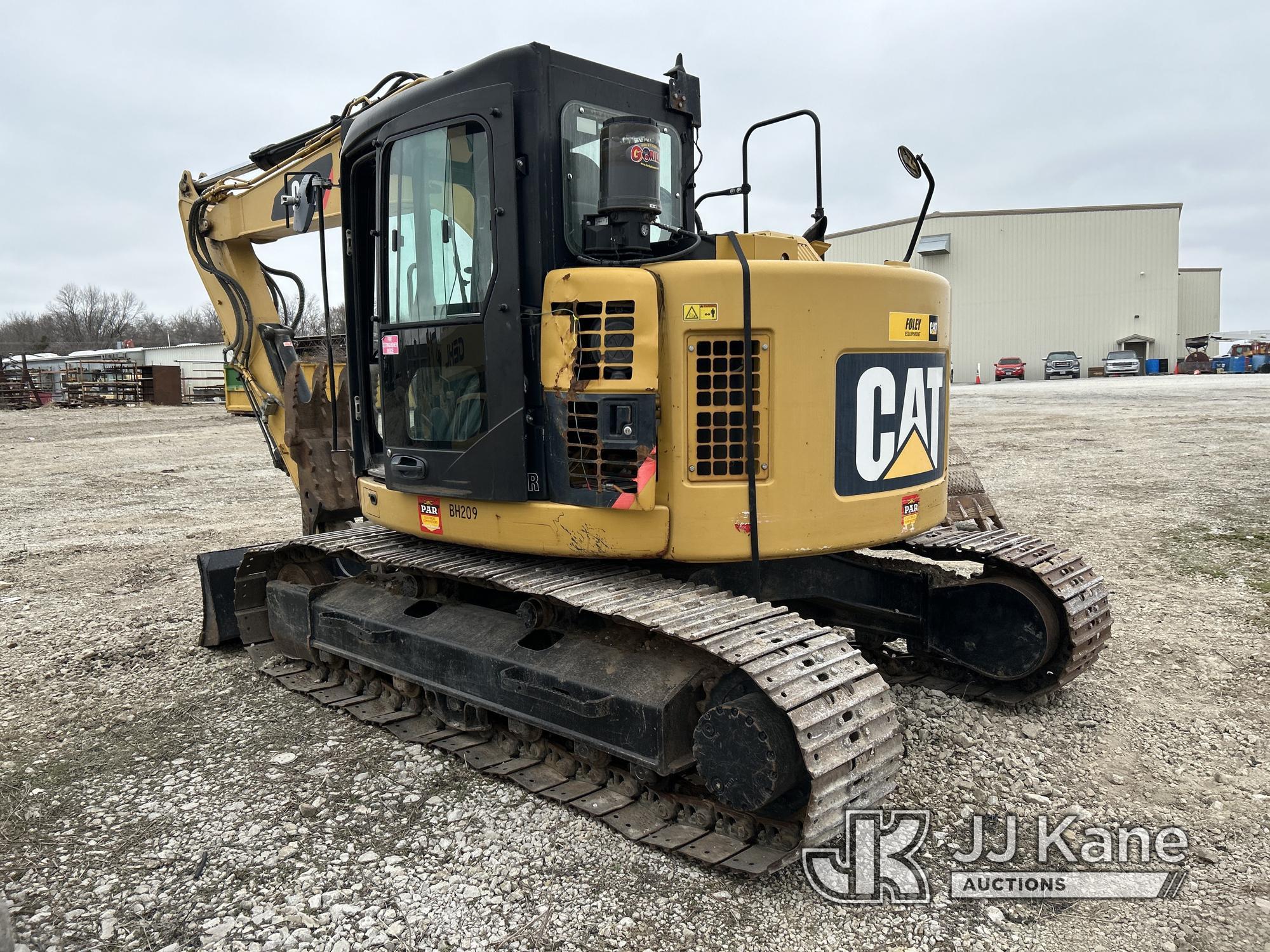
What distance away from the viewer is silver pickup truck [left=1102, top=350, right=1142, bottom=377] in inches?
1801

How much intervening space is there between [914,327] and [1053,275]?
5146 centimetres

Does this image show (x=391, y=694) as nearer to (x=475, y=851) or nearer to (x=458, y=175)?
(x=475, y=851)

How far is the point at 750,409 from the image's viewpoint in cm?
Answer: 407

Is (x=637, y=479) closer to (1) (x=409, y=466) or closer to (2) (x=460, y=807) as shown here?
(1) (x=409, y=466)

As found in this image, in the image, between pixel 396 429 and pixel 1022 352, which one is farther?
pixel 1022 352

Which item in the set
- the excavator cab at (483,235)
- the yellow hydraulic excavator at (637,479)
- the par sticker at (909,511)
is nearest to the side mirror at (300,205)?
the yellow hydraulic excavator at (637,479)

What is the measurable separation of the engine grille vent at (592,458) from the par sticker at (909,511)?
136 cm

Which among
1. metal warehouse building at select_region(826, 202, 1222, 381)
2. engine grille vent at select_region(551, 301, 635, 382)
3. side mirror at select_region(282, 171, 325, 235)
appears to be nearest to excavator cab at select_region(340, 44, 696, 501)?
engine grille vent at select_region(551, 301, 635, 382)

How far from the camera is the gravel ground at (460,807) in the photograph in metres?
3.41

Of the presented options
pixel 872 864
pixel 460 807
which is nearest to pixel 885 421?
pixel 872 864

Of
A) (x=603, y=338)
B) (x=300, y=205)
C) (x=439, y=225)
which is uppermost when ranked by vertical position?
(x=300, y=205)

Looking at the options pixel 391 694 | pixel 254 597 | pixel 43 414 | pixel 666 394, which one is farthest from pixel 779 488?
pixel 43 414

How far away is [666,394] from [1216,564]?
633 centimetres

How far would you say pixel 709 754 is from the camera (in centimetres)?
367
